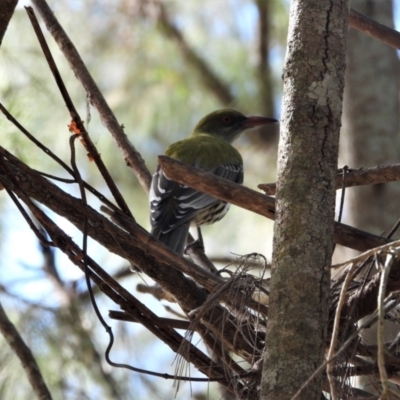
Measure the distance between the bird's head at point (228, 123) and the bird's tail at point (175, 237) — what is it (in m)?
1.57

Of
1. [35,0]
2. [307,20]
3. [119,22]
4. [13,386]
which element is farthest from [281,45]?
[307,20]

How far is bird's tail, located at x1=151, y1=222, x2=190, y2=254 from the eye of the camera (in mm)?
4000

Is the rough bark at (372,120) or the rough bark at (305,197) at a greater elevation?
the rough bark at (372,120)

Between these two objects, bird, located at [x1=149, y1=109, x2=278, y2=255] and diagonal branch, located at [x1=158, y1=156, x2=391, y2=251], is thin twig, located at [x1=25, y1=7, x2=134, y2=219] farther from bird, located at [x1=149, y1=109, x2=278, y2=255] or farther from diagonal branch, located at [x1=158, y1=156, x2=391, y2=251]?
bird, located at [x1=149, y1=109, x2=278, y2=255]

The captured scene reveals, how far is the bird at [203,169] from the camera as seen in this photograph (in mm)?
4113

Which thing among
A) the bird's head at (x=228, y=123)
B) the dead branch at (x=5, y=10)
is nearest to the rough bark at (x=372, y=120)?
the bird's head at (x=228, y=123)

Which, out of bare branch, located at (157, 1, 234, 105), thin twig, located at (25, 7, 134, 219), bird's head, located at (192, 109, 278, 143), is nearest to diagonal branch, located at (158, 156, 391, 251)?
thin twig, located at (25, 7, 134, 219)

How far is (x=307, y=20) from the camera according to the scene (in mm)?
1968

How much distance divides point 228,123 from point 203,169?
5.02ft

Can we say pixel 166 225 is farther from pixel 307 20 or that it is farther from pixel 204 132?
pixel 307 20

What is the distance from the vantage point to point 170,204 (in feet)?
14.0

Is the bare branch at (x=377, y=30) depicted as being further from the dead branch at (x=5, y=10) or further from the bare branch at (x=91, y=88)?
the dead branch at (x=5, y=10)

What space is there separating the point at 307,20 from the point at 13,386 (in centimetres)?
338

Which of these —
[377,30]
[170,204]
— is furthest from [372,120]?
[377,30]
